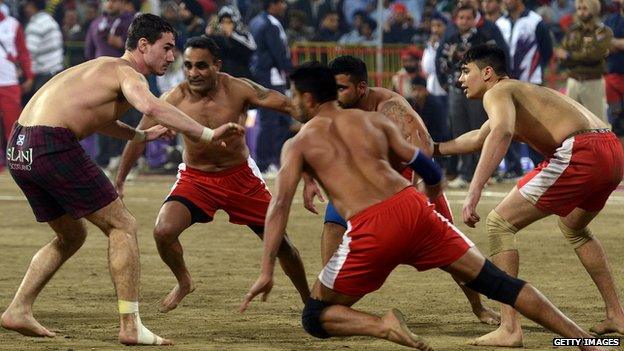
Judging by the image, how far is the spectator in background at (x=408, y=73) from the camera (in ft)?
63.4

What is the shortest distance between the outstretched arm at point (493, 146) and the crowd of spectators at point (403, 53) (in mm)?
9379

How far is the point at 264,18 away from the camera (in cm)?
1978

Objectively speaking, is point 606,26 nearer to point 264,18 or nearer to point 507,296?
point 264,18

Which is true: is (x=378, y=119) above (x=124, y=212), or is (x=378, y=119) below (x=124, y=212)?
above

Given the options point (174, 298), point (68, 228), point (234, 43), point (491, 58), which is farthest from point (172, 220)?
point (234, 43)

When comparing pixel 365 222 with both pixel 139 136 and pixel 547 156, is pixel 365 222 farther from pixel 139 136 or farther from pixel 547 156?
pixel 139 136

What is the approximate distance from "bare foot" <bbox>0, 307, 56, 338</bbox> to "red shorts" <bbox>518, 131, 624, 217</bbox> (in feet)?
9.59

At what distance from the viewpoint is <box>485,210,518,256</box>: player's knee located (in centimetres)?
841

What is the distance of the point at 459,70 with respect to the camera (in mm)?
17766

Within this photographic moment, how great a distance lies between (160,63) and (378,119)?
1.79 meters

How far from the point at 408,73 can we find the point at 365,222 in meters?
12.4

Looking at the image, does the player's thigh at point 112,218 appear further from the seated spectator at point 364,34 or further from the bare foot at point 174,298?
the seated spectator at point 364,34

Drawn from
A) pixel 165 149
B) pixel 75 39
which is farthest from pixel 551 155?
pixel 75 39

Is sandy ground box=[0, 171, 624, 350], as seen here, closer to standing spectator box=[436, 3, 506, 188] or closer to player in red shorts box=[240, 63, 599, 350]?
player in red shorts box=[240, 63, 599, 350]
